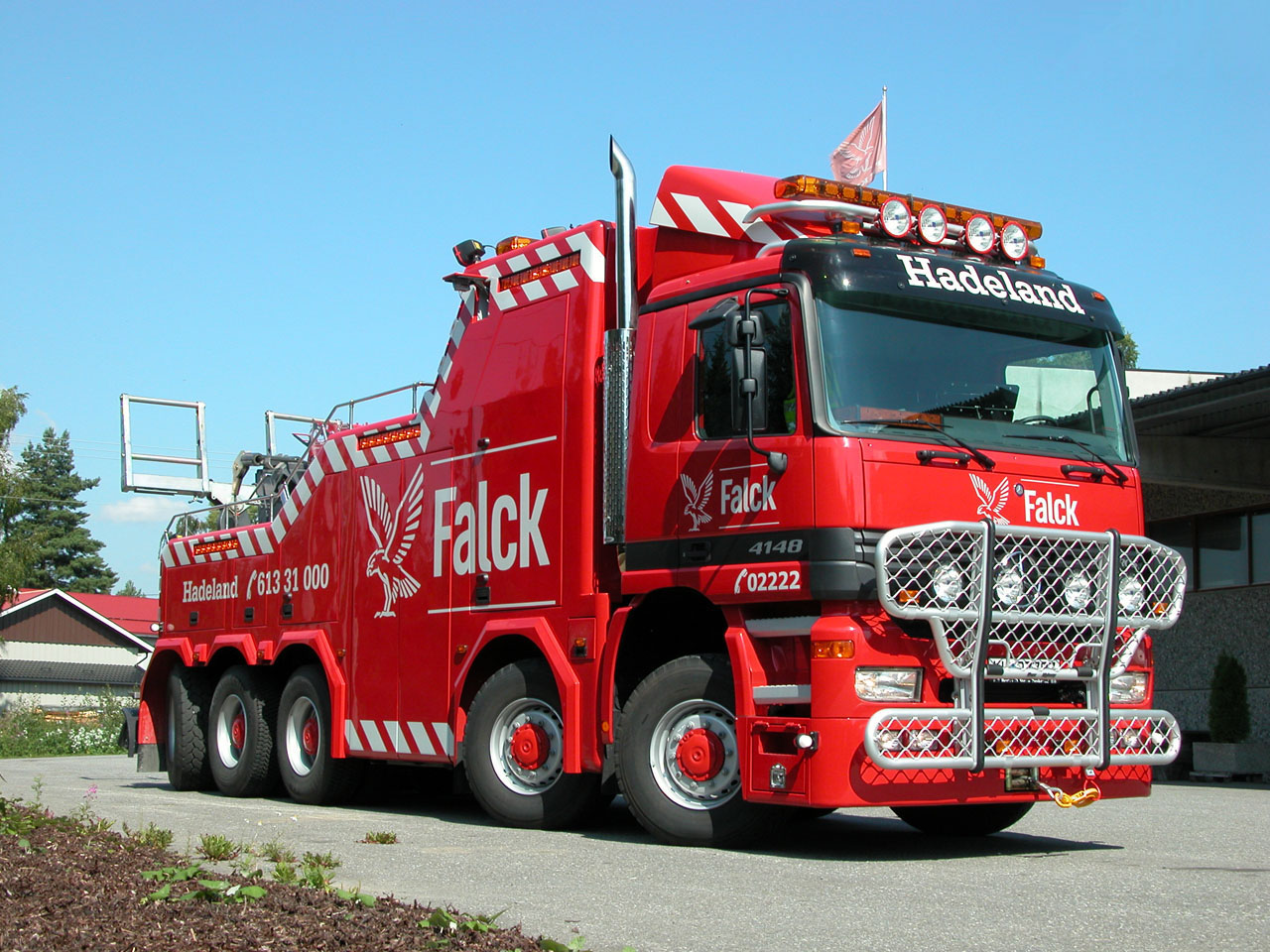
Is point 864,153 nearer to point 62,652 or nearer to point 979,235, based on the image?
point 979,235

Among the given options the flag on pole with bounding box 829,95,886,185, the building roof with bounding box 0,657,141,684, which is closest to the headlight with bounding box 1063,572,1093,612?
the flag on pole with bounding box 829,95,886,185

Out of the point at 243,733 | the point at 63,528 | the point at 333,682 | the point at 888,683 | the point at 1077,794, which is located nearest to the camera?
the point at 888,683

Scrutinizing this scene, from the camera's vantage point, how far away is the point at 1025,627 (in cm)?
813

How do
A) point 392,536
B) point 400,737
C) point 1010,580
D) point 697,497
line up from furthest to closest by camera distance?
point 392,536
point 400,737
point 697,497
point 1010,580

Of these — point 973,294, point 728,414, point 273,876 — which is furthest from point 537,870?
point 973,294

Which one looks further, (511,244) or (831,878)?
(511,244)

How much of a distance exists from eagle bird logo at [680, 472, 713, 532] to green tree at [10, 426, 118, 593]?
288 ft

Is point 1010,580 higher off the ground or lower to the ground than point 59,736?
higher

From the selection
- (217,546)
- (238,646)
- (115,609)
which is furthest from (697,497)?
(115,609)

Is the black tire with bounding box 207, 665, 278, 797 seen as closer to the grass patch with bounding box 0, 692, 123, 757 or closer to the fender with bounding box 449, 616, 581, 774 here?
the fender with bounding box 449, 616, 581, 774

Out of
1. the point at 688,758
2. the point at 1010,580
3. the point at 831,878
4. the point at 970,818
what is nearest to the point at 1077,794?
the point at 1010,580

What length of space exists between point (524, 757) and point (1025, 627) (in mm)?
3475

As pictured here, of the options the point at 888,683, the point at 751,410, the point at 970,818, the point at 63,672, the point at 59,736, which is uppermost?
the point at 751,410

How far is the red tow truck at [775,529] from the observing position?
7848 millimetres
